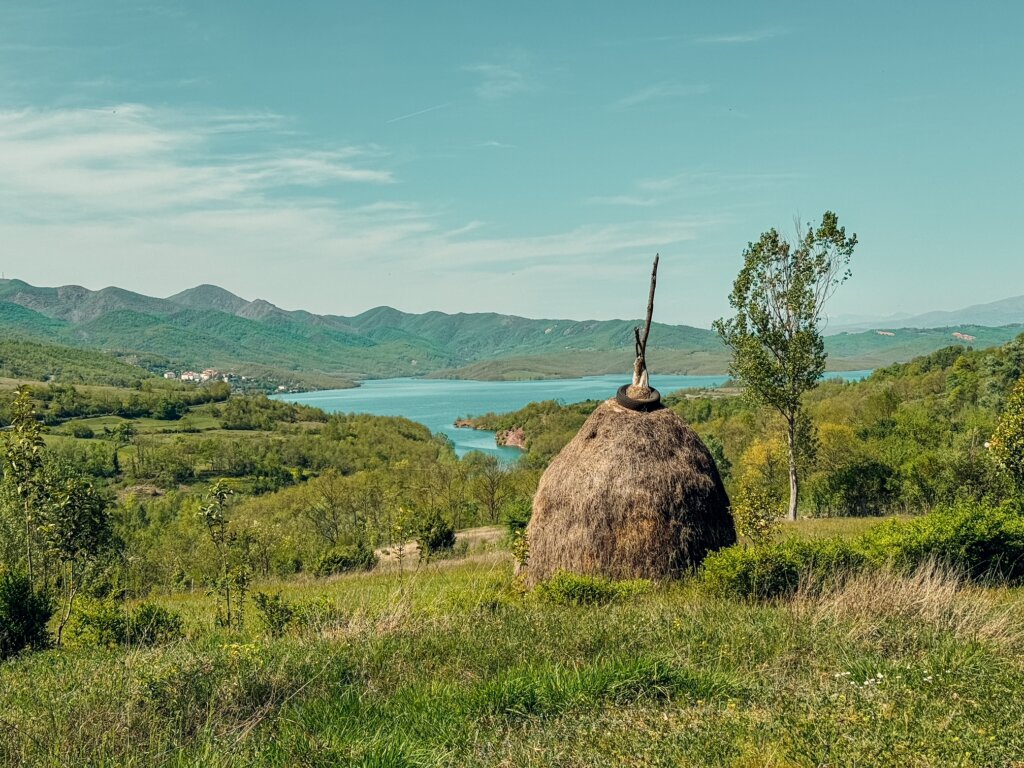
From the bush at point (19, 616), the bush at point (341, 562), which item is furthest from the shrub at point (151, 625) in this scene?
the bush at point (341, 562)

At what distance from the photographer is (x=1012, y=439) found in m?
17.5

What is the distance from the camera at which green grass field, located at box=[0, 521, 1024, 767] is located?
176 inches

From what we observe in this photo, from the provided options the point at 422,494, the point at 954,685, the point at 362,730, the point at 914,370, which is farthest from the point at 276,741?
the point at 914,370

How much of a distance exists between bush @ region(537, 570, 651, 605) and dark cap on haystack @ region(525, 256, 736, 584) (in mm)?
1458

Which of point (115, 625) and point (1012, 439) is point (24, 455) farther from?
point (1012, 439)

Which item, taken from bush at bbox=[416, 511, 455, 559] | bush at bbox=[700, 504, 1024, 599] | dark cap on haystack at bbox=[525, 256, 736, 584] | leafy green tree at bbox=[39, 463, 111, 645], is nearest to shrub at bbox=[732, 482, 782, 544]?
dark cap on haystack at bbox=[525, 256, 736, 584]

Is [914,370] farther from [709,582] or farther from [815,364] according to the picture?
[709,582]

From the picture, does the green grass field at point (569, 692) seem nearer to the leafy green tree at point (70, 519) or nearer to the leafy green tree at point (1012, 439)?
the leafy green tree at point (70, 519)

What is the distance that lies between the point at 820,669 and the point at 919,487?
42.9 m

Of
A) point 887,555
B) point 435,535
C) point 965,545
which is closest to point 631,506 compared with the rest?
point 887,555

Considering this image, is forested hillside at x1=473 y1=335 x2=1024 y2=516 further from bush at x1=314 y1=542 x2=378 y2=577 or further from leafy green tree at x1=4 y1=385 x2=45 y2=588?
bush at x1=314 y1=542 x2=378 y2=577

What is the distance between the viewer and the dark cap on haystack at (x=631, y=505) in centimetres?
1222

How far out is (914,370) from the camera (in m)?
113

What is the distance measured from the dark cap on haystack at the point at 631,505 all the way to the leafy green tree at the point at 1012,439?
971 cm
